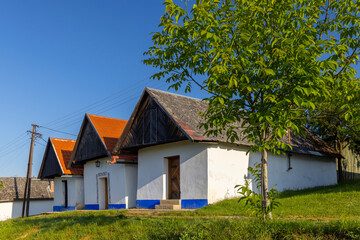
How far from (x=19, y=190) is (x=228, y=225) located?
40.9 metres

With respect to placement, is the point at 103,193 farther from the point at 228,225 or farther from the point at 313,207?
the point at 228,225

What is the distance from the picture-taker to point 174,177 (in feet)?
57.8

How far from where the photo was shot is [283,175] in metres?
18.8

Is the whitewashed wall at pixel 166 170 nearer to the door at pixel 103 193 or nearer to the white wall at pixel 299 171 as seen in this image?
the white wall at pixel 299 171

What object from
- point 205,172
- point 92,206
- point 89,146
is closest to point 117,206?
point 92,206

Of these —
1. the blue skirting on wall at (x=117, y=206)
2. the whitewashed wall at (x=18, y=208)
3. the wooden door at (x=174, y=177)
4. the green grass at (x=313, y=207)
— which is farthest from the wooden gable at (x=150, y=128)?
the whitewashed wall at (x=18, y=208)

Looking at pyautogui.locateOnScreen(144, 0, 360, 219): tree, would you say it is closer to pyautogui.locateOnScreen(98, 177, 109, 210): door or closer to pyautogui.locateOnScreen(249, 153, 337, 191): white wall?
pyautogui.locateOnScreen(249, 153, 337, 191): white wall

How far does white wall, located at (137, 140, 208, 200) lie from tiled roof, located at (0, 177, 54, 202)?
27565mm

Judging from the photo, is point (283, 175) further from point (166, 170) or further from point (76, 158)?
point (76, 158)

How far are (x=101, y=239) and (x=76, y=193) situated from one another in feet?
55.7

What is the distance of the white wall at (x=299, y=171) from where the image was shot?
59.6ft

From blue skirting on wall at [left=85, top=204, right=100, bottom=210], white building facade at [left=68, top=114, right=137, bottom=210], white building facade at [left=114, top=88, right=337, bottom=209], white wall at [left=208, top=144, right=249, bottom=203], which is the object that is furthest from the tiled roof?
white wall at [left=208, top=144, right=249, bottom=203]

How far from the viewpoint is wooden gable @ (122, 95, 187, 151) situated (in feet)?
55.3

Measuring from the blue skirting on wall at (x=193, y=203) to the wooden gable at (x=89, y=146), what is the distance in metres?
6.47
